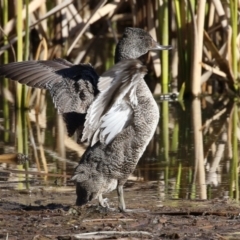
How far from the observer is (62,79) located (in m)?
5.58

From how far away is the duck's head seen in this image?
5.76 meters

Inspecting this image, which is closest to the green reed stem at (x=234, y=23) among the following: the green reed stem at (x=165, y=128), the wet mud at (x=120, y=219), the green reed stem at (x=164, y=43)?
the green reed stem at (x=164, y=43)

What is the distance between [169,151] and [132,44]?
2323 millimetres

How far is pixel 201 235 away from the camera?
4.95m

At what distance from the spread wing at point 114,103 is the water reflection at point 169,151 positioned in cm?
107

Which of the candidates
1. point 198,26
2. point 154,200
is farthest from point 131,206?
point 198,26

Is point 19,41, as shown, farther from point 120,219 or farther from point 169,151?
point 120,219

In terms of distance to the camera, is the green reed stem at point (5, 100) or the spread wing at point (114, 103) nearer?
the spread wing at point (114, 103)


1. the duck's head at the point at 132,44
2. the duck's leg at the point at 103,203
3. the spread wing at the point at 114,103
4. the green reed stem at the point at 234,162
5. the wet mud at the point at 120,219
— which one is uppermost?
the duck's head at the point at 132,44

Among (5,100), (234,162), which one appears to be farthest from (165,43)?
(234,162)

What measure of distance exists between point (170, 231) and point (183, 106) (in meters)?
5.16

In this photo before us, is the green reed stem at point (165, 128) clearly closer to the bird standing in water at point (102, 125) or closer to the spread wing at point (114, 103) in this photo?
the bird standing in water at point (102, 125)

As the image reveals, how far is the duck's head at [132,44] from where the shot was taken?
5.76 meters

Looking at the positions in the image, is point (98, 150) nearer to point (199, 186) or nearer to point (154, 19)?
point (199, 186)
